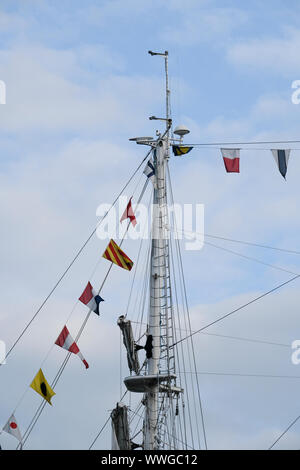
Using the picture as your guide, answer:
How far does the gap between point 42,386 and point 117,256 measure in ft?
21.0

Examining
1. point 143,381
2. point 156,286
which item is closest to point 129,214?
point 156,286

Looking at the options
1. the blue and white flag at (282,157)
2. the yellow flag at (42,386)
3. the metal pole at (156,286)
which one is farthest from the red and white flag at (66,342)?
the blue and white flag at (282,157)

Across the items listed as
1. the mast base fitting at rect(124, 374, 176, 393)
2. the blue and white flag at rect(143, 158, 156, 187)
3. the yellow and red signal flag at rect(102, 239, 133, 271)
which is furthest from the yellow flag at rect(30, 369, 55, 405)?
the blue and white flag at rect(143, 158, 156, 187)

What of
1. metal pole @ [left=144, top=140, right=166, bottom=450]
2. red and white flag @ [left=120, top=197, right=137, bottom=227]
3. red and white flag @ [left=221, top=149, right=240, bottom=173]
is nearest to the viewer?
metal pole @ [left=144, top=140, right=166, bottom=450]

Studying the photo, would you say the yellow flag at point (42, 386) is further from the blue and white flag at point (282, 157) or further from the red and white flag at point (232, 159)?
the blue and white flag at point (282, 157)

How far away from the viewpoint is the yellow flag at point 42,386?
4162cm

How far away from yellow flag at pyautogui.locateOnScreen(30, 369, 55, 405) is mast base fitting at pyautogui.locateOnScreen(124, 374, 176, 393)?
3723 millimetres

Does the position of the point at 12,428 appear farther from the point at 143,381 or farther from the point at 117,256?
the point at 117,256

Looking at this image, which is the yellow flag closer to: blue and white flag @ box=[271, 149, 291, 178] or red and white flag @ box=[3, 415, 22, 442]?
red and white flag @ box=[3, 415, 22, 442]

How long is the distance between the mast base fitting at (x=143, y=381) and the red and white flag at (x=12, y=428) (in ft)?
16.8

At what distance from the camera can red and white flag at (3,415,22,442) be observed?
41.7 metres
